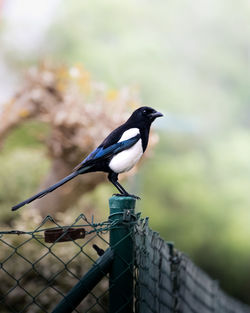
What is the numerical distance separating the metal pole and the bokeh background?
10.8 ft

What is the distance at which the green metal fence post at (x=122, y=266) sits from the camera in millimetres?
900

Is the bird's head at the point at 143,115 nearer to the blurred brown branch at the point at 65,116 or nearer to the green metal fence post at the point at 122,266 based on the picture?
the green metal fence post at the point at 122,266

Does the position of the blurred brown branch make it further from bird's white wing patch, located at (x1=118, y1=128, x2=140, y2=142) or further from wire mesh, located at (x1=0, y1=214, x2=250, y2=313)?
bird's white wing patch, located at (x1=118, y1=128, x2=140, y2=142)

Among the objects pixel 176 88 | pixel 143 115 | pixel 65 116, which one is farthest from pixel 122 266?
pixel 176 88

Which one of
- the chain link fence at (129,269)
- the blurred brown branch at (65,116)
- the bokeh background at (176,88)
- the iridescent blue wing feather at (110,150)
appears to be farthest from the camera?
the bokeh background at (176,88)

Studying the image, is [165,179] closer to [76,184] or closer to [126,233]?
[76,184]

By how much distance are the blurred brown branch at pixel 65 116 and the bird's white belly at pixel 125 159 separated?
1.94 meters

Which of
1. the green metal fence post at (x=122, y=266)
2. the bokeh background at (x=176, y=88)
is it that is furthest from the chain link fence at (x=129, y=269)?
the bokeh background at (x=176, y=88)

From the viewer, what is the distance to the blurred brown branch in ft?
11.3

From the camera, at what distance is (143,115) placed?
1.49 meters

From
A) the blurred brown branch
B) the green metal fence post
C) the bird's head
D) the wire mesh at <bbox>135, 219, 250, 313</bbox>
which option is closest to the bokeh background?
the blurred brown branch

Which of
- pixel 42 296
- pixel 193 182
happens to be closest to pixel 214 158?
pixel 193 182

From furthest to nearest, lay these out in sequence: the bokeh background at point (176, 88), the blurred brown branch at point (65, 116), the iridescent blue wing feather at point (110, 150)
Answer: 1. the bokeh background at point (176, 88)
2. the blurred brown branch at point (65, 116)
3. the iridescent blue wing feather at point (110, 150)

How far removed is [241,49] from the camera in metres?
4.85
